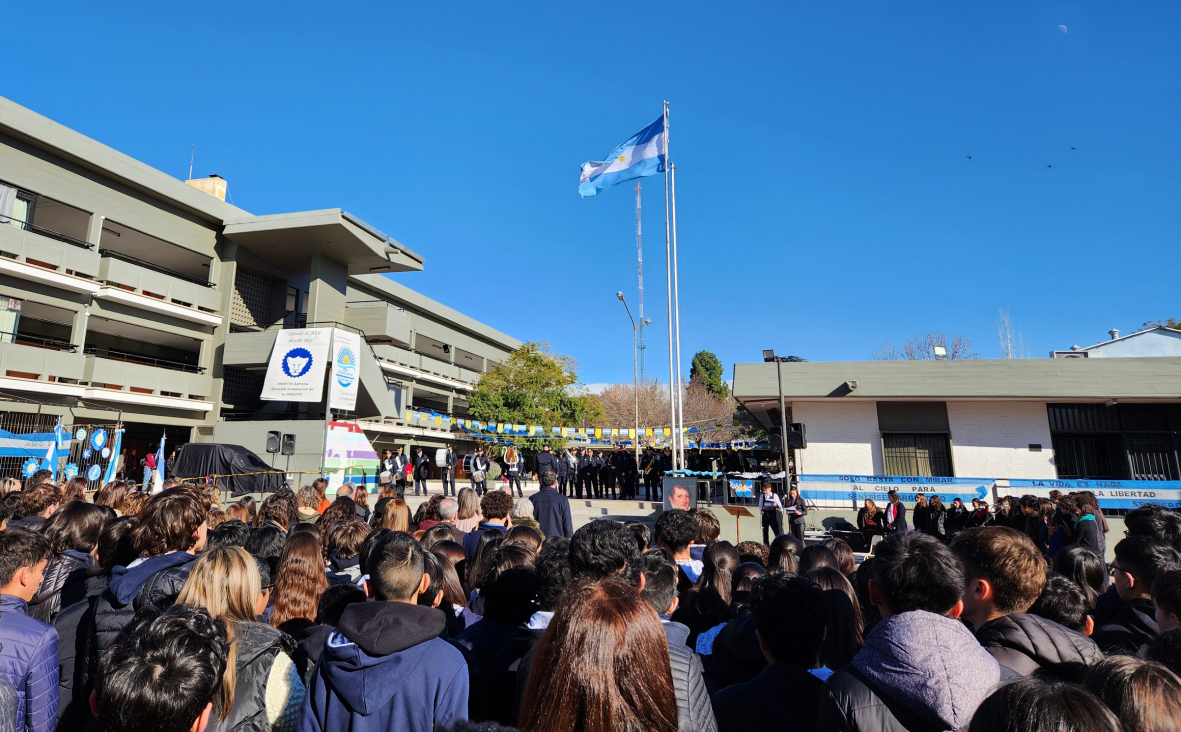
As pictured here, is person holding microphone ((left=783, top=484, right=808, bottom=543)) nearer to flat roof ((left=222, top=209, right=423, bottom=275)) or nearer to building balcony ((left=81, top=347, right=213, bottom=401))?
flat roof ((left=222, top=209, right=423, bottom=275))

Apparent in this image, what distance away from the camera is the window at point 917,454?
18.5 metres

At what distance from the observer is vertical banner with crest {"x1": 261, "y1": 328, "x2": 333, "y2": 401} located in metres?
25.5

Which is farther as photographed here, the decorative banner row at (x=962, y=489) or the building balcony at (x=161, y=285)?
the building balcony at (x=161, y=285)

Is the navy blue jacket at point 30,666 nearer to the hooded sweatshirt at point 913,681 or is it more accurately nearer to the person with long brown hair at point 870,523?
the hooded sweatshirt at point 913,681

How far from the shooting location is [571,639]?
5.15 ft

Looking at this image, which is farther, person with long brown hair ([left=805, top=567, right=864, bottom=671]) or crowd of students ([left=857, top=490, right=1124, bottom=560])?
crowd of students ([left=857, top=490, right=1124, bottom=560])

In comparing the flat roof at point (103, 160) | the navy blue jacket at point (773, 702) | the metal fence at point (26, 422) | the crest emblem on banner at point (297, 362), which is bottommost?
the navy blue jacket at point (773, 702)

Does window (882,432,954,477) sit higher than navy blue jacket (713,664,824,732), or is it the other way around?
window (882,432,954,477)

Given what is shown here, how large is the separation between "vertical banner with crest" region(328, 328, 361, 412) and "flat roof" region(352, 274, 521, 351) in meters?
11.3

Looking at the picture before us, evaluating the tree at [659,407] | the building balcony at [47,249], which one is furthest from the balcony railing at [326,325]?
the tree at [659,407]

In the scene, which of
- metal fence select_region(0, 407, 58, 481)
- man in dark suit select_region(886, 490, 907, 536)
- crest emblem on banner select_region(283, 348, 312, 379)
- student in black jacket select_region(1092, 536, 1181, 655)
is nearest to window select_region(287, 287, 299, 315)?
crest emblem on banner select_region(283, 348, 312, 379)

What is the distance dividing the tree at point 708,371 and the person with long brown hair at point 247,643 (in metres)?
74.9

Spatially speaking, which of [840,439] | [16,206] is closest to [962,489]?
[840,439]

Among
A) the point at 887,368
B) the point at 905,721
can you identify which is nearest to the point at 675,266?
the point at 887,368
